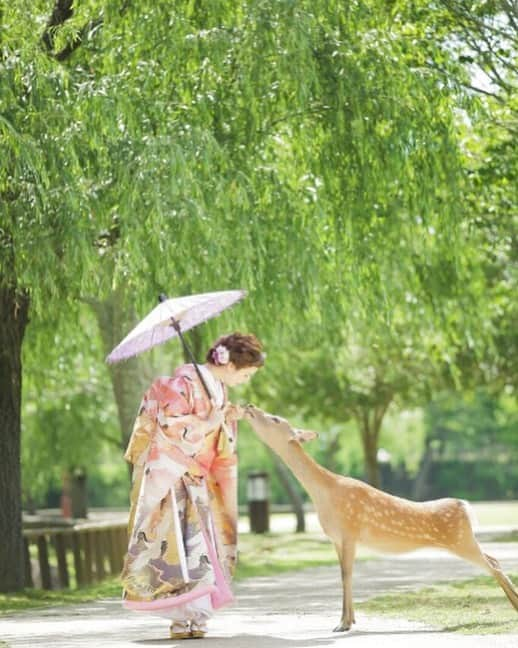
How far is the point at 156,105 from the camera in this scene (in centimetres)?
1370

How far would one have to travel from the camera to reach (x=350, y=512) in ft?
32.9

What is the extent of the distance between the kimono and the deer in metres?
0.40

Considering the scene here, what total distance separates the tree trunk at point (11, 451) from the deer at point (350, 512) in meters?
6.19

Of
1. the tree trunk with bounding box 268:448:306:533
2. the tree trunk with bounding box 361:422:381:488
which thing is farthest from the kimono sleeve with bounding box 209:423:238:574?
the tree trunk with bounding box 268:448:306:533

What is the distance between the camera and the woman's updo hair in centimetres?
967

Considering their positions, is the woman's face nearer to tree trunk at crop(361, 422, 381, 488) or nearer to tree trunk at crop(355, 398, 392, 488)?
tree trunk at crop(355, 398, 392, 488)

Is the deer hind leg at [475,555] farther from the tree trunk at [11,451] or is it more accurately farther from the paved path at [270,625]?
the tree trunk at [11,451]

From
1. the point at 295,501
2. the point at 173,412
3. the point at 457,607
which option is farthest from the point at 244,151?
the point at 295,501

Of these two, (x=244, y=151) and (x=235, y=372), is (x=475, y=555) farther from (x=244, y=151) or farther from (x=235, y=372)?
(x=244, y=151)

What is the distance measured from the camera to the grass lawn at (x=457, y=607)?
9.99 meters

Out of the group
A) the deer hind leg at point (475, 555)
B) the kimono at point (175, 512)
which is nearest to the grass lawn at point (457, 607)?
the deer hind leg at point (475, 555)

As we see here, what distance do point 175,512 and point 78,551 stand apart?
35.6 feet

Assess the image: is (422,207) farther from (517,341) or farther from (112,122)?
(517,341)

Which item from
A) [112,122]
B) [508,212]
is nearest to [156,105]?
[112,122]
